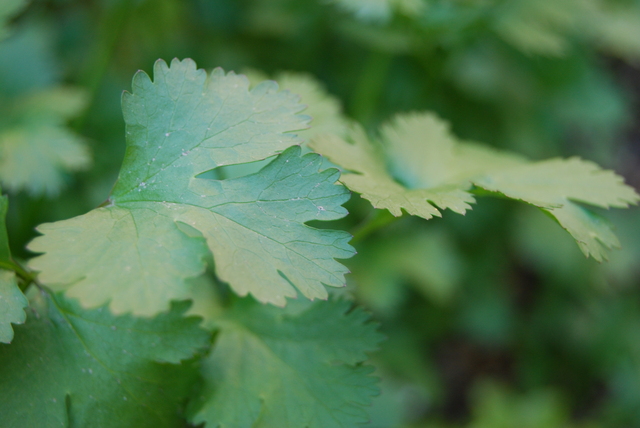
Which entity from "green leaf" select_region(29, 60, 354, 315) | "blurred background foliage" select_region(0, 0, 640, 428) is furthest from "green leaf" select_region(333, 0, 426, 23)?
"green leaf" select_region(29, 60, 354, 315)

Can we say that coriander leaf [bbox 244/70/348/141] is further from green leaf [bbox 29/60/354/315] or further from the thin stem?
the thin stem

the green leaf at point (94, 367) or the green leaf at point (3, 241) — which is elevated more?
the green leaf at point (3, 241)

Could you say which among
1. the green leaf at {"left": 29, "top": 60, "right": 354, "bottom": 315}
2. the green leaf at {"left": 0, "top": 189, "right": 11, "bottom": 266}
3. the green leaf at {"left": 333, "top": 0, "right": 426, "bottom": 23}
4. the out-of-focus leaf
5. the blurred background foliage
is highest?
the green leaf at {"left": 333, "top": 0, "right": 426, "bottom": 23}

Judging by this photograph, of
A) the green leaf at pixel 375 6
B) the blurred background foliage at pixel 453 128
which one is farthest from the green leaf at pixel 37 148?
the green leaf at pixel 375 6

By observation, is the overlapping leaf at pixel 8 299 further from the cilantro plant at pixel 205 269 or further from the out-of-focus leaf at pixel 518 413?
the out-of-focus leaf at pixel 518 413

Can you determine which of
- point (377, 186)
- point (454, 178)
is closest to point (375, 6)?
point (454, 178)

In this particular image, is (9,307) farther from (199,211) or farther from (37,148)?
(37,148)

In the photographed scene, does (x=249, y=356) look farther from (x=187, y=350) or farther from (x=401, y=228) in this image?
(x=401, y=228)
